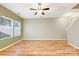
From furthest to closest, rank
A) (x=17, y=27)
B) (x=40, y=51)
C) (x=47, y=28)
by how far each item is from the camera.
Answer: (x=47, y=28), (x=17, y=27), (x=40, y=51)

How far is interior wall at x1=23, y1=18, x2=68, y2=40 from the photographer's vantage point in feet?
32.4

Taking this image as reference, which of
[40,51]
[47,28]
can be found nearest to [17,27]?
A: [47,28]

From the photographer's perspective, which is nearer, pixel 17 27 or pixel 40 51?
pixel 40 51

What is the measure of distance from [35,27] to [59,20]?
7.00 feet

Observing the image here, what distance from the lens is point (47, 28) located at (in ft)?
32.5

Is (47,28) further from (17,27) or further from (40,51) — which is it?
(40,51)

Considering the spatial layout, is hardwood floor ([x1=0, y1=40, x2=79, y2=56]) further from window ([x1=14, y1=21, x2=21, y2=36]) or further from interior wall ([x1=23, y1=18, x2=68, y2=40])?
interior wall ([x1=23, y1=18, x2=68, y2=40])

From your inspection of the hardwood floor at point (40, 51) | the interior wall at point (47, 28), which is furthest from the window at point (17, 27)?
the hardwood floor at point (40, 51)

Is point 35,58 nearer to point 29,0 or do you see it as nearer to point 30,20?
point 29,0

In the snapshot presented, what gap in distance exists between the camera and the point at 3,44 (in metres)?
5.38

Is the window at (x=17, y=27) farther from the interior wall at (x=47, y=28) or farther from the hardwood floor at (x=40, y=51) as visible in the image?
the hardwood floor at (x=40, y=51)

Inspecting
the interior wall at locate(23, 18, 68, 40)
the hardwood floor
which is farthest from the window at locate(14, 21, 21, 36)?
the hardwood floor

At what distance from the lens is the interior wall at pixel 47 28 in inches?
389

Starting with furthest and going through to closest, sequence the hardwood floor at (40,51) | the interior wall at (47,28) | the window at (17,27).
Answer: the interior wall at (47,28)
the window at (17,27)
the hardwood floor at (40,51)
